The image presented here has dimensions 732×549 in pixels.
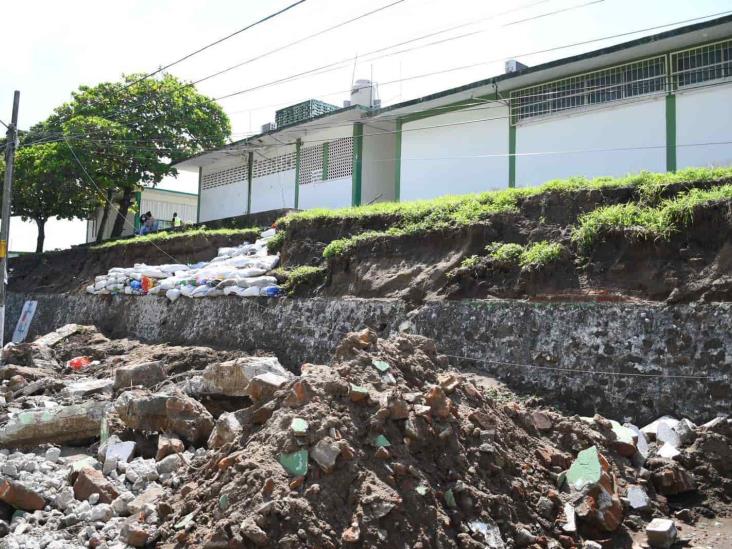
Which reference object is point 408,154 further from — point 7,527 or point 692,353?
point 7,527

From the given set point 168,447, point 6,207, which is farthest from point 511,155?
point 6,207

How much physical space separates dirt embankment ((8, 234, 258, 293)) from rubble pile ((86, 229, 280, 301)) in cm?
137

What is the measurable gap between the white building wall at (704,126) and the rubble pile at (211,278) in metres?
7.60

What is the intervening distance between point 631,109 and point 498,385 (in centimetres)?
667

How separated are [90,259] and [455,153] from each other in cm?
1388

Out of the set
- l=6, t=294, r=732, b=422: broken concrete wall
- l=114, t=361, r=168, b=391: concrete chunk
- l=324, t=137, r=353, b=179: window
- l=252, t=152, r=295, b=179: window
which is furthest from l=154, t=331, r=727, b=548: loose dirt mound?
l=252, t=152, r=295, b=179: window

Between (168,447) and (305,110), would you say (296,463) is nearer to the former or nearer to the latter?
(168,447)

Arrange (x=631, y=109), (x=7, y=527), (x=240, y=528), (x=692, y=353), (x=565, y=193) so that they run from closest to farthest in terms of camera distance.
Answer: (x=240, y=528) → (x=7, y=527) → (x=692, y=353) → (x=565, y=193) → (x=631, y=109)

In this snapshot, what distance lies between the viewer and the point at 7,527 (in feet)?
16.3

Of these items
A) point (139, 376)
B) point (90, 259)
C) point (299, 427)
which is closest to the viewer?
point (299, 427)

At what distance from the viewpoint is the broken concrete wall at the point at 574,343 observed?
666 cm

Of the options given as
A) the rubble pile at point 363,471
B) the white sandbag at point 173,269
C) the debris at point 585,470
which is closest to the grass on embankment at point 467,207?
the rubble pile at point 363,471

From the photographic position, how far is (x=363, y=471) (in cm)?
449

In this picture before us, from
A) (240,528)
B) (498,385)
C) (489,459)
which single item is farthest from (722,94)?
(240,528)
